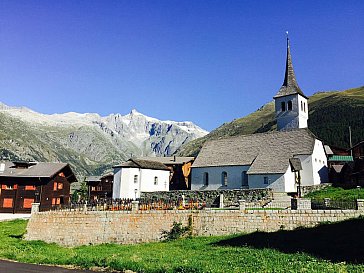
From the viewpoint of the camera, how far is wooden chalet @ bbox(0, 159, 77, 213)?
51531 mm

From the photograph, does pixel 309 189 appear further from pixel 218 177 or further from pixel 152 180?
pixel 152 180

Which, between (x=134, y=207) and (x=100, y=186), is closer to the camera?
(x=134, y=207)

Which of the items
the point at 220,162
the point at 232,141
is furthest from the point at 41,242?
the point at 232,141

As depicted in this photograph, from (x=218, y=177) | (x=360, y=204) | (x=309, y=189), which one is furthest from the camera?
(x=218, y=177)

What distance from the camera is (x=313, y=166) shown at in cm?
4256

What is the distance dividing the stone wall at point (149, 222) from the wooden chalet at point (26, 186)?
2175 centimetres

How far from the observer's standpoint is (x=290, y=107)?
54.9 m

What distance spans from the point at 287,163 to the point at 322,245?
2440cm

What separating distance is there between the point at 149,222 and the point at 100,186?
49.8 m

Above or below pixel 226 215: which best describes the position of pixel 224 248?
below

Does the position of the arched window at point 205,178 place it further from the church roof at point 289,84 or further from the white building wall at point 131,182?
the church roof at point 289,84

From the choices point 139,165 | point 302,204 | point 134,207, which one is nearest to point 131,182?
point 139,165

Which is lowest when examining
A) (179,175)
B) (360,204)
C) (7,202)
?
(7,202)

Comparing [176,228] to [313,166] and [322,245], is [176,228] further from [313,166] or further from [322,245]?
[313,166]
